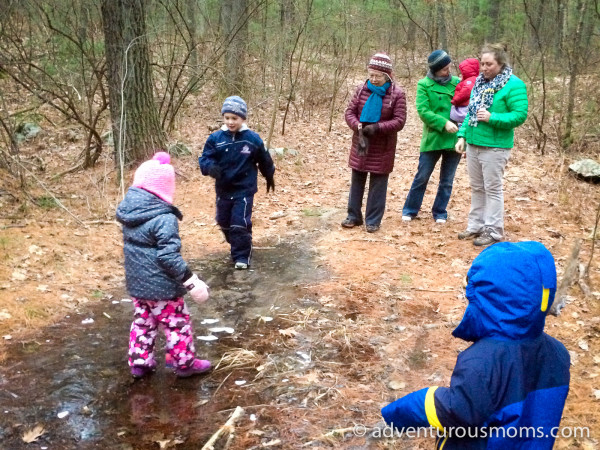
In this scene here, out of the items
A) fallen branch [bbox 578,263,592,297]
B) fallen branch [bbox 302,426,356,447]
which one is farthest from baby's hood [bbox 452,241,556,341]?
fallen branch [bbox 578,263,592,297]

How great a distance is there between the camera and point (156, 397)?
11.8 feet

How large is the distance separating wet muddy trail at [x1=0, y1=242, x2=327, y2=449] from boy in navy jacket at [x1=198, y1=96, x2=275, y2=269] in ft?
2.60

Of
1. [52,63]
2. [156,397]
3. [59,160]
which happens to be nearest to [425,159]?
[156,397]

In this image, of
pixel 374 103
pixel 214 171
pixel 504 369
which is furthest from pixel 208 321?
pixel 374 103

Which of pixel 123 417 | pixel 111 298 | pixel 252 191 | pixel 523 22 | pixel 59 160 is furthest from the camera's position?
pixel 523 22

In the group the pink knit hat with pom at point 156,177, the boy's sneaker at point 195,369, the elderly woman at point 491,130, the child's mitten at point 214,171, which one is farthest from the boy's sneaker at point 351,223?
the pink knit hat with pom at point 156,177

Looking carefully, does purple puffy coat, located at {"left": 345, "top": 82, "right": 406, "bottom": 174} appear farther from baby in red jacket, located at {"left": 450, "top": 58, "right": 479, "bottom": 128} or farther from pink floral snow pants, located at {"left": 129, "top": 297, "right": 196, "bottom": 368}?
pink floral snow pants, located at {"left": 129, "top": 297, "right": 196, "bottom": 368}

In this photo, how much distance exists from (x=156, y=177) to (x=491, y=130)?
3882 mm

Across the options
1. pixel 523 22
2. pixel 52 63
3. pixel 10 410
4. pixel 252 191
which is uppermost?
pixel 523 22

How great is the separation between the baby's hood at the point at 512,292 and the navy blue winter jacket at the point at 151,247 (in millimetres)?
2124

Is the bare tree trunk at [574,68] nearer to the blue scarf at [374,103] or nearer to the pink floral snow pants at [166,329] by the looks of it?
the blue scarf at [374,103]

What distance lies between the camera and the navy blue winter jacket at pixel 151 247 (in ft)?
11.7

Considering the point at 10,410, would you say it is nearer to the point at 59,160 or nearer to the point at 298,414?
the point at 298,414

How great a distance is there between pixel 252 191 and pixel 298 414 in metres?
2.99
